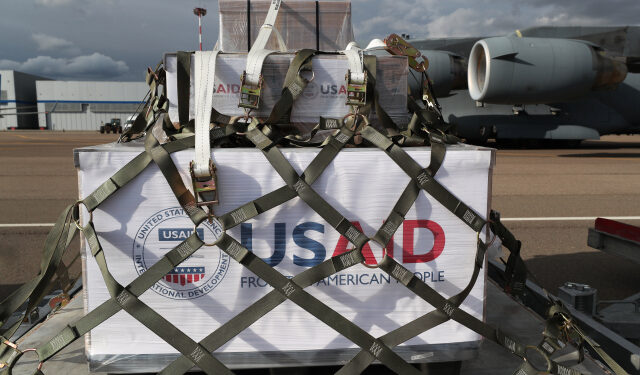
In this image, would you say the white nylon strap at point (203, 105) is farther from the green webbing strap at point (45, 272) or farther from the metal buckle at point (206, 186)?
the green webbing strap at point (45, 272)

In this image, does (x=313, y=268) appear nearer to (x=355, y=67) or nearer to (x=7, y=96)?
(x=355, y=67)

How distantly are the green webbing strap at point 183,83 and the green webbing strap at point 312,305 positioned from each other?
536 mm

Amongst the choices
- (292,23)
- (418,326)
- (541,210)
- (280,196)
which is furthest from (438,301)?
(541,210)

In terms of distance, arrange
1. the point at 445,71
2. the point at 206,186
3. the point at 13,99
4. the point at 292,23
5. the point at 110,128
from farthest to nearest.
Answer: the point at 13,99 < the point at 110,128 < the point at 445,71 < the point at 292,23 < the point at 206,186

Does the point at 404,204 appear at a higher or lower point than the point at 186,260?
higher

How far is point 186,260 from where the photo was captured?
1.38 meters

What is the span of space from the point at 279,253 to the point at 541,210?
5.44 m

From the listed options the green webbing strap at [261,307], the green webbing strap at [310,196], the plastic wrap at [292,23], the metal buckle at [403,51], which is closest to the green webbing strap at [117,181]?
the green webbing strap at [310,196]

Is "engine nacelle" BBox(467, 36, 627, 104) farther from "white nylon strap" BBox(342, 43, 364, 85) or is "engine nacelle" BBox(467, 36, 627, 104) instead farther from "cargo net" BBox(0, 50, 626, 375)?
"cargo net" BBox(0, 50, 626, 375)

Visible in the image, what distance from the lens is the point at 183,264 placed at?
1.38 metres

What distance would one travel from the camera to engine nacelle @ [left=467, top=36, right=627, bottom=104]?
1125 cm

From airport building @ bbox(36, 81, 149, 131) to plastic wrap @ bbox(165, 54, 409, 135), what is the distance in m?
56.8

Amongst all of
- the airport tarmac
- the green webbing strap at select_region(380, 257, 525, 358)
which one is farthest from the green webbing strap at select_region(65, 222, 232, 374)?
the airport tarmac

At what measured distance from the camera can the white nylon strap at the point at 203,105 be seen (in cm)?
128
